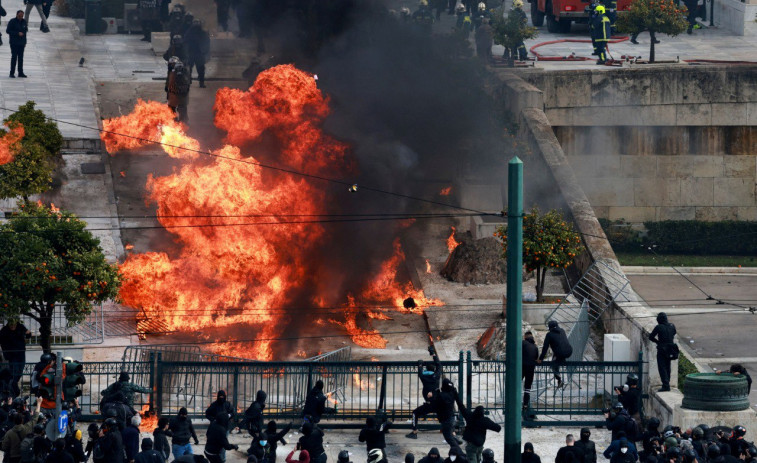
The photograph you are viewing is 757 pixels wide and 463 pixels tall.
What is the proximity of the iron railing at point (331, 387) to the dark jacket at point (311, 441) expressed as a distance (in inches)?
110

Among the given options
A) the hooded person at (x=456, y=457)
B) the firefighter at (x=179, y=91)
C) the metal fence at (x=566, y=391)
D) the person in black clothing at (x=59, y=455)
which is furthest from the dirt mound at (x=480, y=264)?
the person in black clothing at (x=59, y=455)

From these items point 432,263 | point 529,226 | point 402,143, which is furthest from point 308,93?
point 529,226

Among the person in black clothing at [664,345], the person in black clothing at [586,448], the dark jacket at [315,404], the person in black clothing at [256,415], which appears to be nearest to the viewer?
the person in black clothing at [586,448]

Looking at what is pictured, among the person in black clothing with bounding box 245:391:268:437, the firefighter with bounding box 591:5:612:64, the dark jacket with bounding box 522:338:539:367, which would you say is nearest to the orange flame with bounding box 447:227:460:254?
the dark jacket with bounding box 522:338:539:367

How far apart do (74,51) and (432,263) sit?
14566 mm

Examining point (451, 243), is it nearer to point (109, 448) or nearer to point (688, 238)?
point (688, 238)

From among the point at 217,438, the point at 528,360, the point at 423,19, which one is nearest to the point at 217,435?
the point at 217,438

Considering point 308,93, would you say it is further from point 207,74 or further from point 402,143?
point 207,74

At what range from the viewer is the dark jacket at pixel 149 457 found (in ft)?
56.6

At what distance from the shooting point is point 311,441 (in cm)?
1878

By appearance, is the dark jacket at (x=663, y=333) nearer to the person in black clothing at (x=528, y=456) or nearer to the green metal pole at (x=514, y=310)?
the person in black clothing at (x=528, y=456)

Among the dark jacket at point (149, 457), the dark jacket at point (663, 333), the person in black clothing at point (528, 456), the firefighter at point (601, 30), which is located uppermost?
the firefighter at point (601, 30)

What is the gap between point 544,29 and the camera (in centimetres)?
4597

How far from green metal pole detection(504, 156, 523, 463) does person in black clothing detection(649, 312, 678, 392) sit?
658 centimetres
